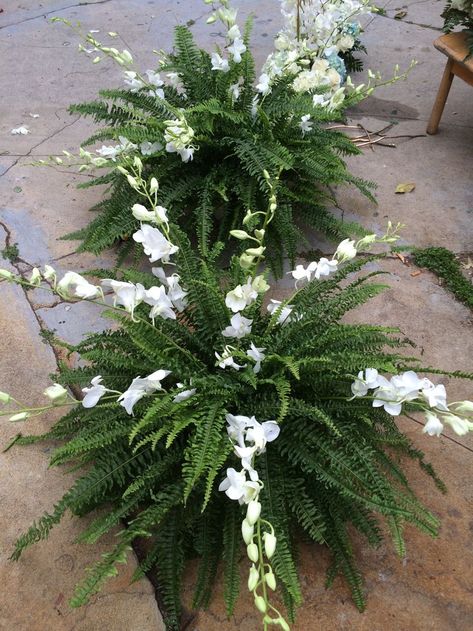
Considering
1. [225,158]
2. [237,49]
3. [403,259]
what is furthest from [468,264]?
[237,49]

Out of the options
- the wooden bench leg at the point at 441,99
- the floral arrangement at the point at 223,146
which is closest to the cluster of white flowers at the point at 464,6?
the wooden bench leg at the point at 441,99

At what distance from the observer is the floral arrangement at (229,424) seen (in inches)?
55.4

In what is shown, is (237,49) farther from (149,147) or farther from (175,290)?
(175,290)

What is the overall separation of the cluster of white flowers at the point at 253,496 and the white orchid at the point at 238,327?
0.27 meters

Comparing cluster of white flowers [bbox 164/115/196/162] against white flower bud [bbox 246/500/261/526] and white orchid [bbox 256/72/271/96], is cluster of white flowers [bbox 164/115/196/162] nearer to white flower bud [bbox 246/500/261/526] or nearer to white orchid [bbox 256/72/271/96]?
white orchid [bbox 256/72/271/96]

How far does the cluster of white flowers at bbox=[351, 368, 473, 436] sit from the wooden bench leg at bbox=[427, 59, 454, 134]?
256 cm

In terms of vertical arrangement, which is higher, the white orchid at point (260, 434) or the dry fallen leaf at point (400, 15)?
the dry fallen leaf at point (400, 15)

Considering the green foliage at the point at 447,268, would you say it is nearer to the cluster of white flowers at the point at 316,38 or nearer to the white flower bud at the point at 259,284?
the cluster of white flowers at the point at 316,38

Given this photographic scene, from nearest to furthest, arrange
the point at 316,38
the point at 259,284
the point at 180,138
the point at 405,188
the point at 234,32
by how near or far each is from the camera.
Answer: the point at 259,284 → the point at 180,138 → the point at 234,32 → the point at 405,188 → the point at 316,38

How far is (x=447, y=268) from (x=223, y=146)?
1.22 metres

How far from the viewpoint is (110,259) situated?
2748 millimetres

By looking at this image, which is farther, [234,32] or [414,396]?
[234,32]

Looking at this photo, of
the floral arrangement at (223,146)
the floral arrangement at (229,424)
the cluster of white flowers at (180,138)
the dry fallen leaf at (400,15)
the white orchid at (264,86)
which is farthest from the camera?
the dry fallen leaf at (400,15)

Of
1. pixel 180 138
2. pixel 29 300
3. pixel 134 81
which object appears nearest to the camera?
pixel 180 138
